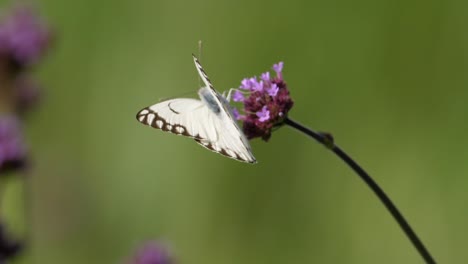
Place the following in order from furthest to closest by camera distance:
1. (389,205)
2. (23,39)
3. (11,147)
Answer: (23,39) < (11,147) < (389,205)

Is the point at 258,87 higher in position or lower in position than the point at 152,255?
higher

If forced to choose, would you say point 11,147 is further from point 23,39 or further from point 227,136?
point 227,136

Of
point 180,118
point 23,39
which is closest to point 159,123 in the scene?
point 180,118

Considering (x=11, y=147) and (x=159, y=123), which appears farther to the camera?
(x=11, y=147)

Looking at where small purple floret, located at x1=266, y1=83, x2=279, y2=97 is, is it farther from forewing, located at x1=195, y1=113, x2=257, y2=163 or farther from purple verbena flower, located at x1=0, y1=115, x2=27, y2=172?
purple verbena flower, located at x1=0, y1=115, x2=27, y2=172

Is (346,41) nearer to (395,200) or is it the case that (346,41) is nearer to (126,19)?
(395,200)

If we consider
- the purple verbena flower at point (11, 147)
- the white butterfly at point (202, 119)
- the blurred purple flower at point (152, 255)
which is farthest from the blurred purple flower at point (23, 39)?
the white butterfly at point (202, 119)

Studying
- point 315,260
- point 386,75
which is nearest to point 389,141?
point 386,75
